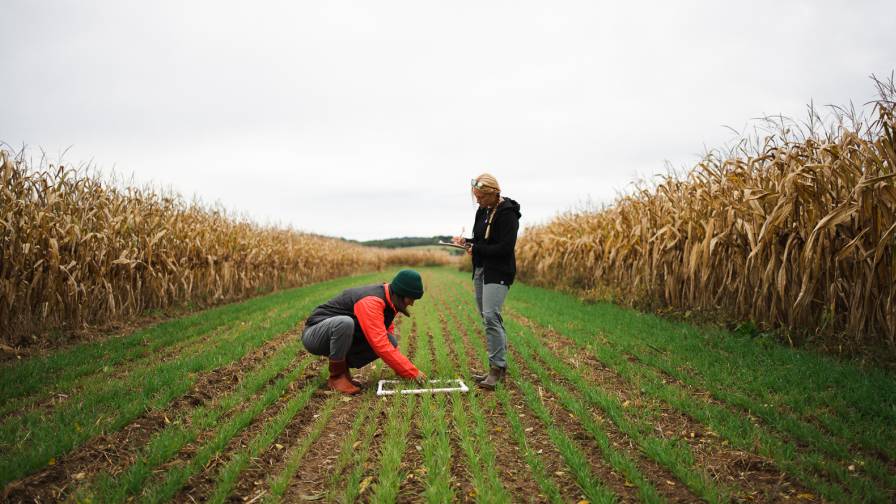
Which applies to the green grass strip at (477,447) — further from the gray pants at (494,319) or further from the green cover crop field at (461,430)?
the gray pants at (494,319)

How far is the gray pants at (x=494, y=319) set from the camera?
532 centimetres

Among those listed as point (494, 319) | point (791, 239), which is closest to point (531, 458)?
point (494, 319)

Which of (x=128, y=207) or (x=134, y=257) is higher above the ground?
(x=128, y=207)

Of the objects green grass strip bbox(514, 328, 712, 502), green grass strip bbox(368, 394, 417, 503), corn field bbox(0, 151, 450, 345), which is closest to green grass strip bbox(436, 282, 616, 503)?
green grass strip bbox(514, 328, 712, 502)

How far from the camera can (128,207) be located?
34.9ft

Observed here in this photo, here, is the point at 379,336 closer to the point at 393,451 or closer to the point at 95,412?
the point at 393,451

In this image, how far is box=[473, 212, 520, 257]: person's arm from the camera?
5215 millimetres

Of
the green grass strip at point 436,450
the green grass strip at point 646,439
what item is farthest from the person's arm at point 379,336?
the green grass strip at point 646,439

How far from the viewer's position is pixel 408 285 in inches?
201

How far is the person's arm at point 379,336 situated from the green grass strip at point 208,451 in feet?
3.17

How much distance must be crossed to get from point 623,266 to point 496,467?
9547mm

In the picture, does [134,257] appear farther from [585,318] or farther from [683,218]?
[683,218]

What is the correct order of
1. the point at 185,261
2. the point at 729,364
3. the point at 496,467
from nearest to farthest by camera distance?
the point at 496,467
the point at 729,364
the point at 185,261

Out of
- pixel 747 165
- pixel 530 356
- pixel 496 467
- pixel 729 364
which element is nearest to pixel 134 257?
pixel 530 356
